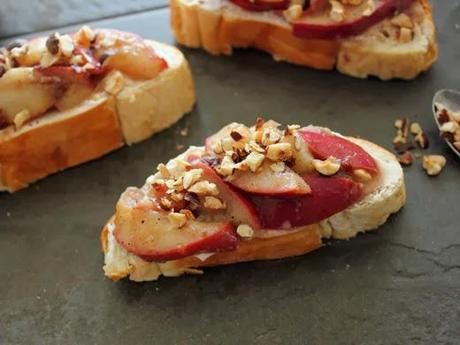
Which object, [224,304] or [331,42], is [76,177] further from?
[331,42]

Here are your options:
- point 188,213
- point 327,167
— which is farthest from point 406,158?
point 188,213

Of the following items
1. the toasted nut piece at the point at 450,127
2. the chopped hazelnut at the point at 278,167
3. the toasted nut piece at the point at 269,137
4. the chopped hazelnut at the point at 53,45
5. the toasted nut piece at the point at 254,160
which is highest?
the chopped hazelnut at the point at 53,45

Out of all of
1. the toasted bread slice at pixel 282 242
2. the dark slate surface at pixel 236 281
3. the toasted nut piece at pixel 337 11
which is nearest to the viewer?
the dark slate surface at pixel 236 281

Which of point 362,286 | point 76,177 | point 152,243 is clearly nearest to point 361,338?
point 362,286

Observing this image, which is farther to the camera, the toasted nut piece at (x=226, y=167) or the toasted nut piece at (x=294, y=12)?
the toasted nut piece at (x=294, y=12)

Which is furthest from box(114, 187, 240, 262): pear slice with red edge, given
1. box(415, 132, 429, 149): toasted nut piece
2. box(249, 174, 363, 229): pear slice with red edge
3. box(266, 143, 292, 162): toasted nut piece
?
box(415, 132, 429, 149): toasted nut piece

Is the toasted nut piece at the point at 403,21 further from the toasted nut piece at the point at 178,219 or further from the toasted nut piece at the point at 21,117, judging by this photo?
the toasted nut piece at the point at 21,117

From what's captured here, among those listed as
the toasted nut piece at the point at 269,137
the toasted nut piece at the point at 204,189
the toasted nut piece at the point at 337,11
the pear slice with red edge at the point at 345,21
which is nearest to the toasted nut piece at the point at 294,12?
the pear slice with red edge at the point at 345,21
